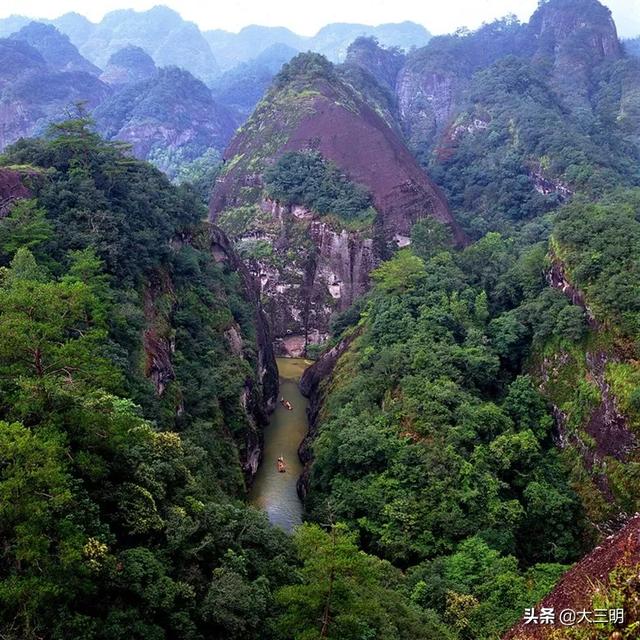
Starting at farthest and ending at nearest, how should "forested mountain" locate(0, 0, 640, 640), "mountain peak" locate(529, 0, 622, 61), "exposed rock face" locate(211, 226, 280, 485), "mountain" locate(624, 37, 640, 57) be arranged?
"mountain" locate(624, 37, 640, 57), "mountain peak" locate(529, 0, 622, 61), "exposed rock face" locate(211, 226, 280, 485), "forested mountain" locate(0, 0, 640, 640)

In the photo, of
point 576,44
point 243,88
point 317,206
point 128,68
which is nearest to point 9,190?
point 317,206

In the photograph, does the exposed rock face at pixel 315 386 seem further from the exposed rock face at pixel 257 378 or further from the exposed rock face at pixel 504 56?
the exposed rock face at pixel 504 56

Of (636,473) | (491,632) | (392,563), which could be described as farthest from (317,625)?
(636,473)

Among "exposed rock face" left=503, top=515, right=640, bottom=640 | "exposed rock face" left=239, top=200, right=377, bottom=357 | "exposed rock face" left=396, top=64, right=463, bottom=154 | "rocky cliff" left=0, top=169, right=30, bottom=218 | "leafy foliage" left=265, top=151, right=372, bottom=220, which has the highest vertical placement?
"exposed rock face" left=396, top=64, right=463, bottom=154

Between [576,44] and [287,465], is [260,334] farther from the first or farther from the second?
[576,44]

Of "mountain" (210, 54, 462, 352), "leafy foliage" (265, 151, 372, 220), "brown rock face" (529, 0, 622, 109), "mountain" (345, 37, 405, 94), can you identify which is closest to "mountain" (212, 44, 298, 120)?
"mountain" (345, 37, 405, 94)

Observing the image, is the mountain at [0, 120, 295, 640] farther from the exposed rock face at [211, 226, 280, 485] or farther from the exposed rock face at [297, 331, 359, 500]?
the exposed rock face at [297, 331, 359, 500]

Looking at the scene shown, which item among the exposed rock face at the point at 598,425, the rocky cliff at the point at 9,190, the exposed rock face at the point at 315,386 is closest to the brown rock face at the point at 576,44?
the exposed rock face at the point at 315,386
